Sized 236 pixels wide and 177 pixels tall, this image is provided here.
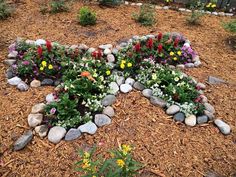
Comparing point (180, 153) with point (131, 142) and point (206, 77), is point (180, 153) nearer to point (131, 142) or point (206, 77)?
point (131, 142)

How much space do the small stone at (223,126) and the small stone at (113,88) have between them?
138 centimetres

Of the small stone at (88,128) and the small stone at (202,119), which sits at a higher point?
Answer: the small stone at (202,119)

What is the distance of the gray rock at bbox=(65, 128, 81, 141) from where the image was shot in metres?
3.16

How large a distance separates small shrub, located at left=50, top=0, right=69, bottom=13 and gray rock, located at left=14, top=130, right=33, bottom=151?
321 centimetres

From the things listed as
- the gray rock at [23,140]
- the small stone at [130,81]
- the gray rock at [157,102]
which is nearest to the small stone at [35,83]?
the gray rock at [23,140]

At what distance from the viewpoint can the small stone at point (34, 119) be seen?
10.8 feet

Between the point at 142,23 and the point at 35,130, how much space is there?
127 inches

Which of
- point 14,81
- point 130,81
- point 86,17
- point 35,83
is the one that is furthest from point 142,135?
point 86,17

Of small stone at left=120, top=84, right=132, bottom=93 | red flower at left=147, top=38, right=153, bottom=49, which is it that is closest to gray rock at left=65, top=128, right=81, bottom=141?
small stone at left=120, top=84, right=132, bottom=93

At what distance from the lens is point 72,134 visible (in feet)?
10.4

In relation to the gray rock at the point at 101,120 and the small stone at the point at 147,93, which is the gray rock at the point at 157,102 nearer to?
the small stone at the point at 147,93

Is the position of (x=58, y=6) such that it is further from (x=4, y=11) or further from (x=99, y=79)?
(x=99, y=79)

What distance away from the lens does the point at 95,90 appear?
147 inches

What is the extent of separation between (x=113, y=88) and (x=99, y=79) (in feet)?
0.77
